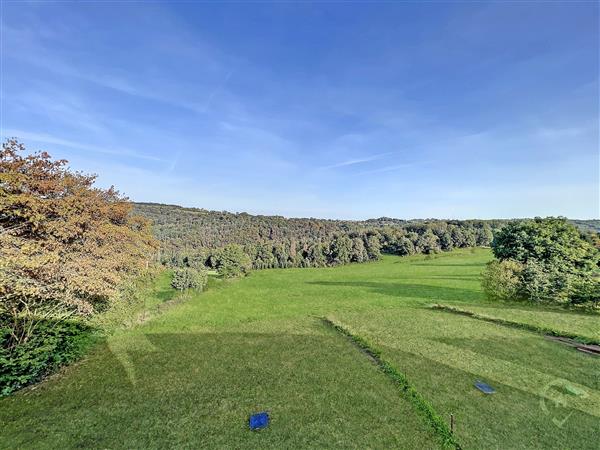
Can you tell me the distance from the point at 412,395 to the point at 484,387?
2.44 meters

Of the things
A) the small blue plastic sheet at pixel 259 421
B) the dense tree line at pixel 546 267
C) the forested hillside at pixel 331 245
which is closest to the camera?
the small blue plastic sheet at pixel 259 421

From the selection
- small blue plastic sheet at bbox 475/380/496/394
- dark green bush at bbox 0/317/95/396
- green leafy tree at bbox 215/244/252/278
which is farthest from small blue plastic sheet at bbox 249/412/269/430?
green leafy tree at bbox 215/244/252/278

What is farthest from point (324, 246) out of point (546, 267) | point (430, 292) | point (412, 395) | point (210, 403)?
point (210, 403)

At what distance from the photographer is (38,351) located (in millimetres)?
10133

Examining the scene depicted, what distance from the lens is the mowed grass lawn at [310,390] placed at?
24.7ft

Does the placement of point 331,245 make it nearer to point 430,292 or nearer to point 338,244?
point 338,244

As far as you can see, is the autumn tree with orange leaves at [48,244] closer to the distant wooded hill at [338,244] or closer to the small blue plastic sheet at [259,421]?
the small blue plastic sheet at [259,421]

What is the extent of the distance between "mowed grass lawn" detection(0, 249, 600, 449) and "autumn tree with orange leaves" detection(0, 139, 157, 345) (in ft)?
9.85

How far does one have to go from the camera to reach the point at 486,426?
774 centimetres

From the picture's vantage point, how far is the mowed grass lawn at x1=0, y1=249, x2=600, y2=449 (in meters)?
7.52

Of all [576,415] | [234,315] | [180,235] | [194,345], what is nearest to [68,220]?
[194,345]

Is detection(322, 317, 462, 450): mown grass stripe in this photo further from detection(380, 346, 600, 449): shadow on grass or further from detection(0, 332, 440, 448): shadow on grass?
detection(0, 332, 440, 448): shadow on grass

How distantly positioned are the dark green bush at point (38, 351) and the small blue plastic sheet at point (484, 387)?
15.1 m

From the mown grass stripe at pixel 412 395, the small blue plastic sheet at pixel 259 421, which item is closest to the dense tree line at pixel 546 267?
the mown grass stripe at pixel 412 395
